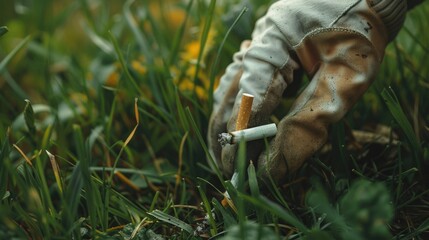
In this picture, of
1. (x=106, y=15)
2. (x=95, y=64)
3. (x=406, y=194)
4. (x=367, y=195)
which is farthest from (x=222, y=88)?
(x=106, y=15)

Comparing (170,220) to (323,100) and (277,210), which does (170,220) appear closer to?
(277,210)

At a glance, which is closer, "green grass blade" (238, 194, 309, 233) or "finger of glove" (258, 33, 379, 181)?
"green grass blade" (238, 194, 309, 233)

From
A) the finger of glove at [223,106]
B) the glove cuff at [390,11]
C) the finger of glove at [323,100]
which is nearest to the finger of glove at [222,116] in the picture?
the finger of glove at [223,106]

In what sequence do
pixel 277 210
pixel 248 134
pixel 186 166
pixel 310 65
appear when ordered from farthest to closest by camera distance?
pixel 186 166
pixel 310 65
pixel 248 134
pixel 277 210

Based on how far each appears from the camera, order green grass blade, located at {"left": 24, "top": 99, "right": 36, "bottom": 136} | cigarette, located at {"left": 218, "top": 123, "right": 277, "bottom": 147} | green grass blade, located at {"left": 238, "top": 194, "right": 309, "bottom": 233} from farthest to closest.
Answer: green grass blade, located at {"left": 24, "top": 99, "right": 36, "bottom": 136}, cigarette, located at {"left": 218, "top": 123, "right": 277, "bottom": 147}, green grass blade, located at {"left": 238, "top": 194, "right": 309, "bottom": 233}

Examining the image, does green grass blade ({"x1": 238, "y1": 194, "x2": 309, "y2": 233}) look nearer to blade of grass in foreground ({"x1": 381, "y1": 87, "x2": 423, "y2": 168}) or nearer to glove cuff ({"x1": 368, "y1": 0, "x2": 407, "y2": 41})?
blade of grass in foreground ({"x1": 381, "y1": 87, "x2": 423, "y2": 168})

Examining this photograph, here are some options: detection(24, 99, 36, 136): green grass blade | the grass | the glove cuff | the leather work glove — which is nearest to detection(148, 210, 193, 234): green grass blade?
the grass

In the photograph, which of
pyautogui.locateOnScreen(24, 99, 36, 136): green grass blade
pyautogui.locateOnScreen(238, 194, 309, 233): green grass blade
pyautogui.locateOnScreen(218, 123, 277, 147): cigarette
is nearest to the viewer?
pyautogui.locateOnScreen(238, 194, 309, 233): green grass blade

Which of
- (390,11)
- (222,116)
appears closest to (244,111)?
(222,116)

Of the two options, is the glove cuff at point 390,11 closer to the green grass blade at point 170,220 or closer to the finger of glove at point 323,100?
the finger of glove at point 323,100
